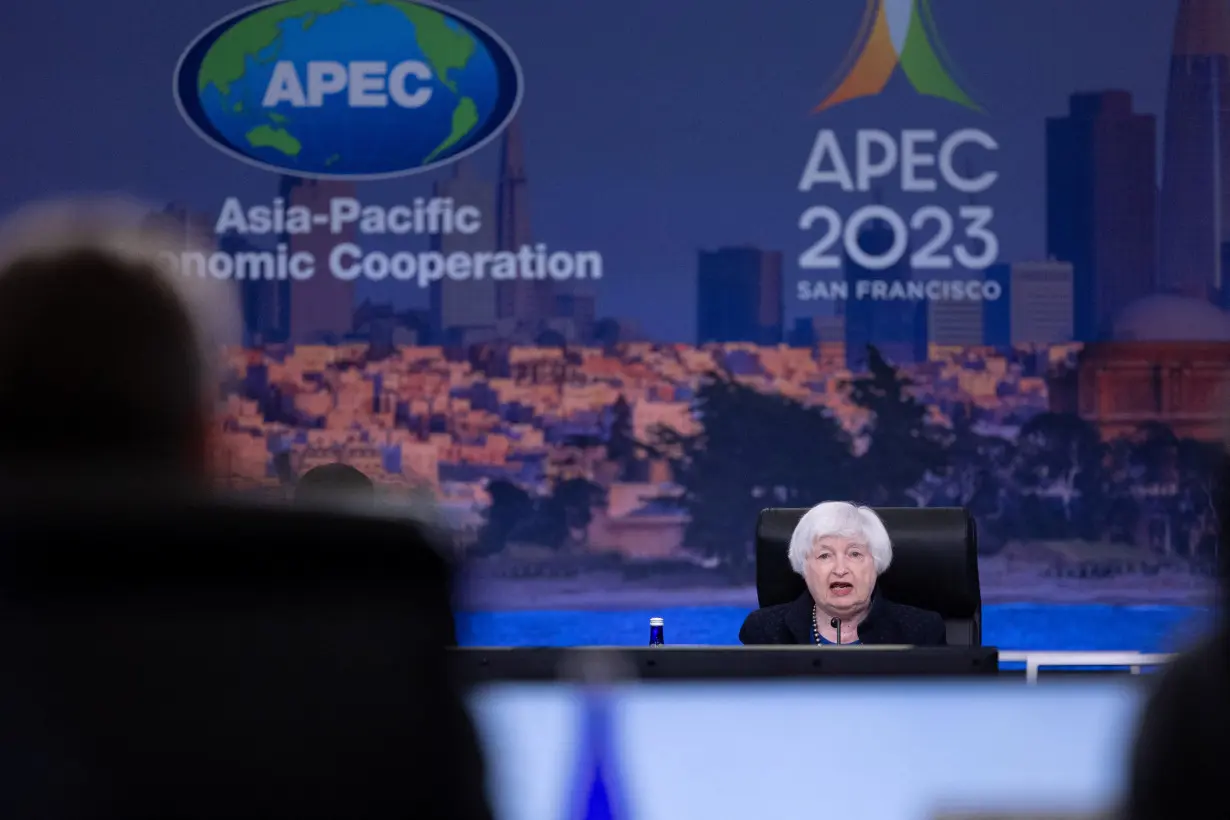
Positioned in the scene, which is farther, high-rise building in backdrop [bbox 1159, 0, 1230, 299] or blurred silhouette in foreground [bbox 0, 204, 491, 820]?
high-rise building in backdrop [bbox 1159, 0, 1230, 299]

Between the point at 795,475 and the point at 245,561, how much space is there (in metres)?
4.58

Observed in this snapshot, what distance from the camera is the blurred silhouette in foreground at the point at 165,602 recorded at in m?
0.80

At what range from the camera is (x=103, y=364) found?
2.59 ft

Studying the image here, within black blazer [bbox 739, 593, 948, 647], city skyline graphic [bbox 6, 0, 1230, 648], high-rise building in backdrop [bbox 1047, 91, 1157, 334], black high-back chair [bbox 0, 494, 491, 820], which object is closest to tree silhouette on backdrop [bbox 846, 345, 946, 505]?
city skyline graphic [bbox 6, 0, 1230, 648]

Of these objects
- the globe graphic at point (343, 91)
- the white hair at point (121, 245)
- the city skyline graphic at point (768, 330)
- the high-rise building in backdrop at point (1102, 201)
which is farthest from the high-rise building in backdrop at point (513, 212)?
the white hair at point (121, 245)

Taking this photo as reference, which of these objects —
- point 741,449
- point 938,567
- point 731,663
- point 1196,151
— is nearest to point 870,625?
point 938,567

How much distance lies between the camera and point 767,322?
5.30m

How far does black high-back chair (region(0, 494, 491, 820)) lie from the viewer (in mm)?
818

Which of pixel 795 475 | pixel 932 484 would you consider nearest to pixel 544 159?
pixel 795 475

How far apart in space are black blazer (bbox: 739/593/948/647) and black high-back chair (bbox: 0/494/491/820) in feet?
7.96

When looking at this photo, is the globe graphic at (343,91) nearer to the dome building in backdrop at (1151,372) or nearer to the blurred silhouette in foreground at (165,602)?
the dome building in backdrop at (1151,372)

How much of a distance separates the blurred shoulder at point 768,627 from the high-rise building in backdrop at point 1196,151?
2601 millimetres

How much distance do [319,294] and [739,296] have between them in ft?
4.84

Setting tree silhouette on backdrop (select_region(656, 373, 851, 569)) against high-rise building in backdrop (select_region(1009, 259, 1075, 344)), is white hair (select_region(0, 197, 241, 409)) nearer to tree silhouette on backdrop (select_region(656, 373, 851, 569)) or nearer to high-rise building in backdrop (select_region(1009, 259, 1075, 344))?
tree silhouette on backdrop (select_region(656, 373, 851, 569))
